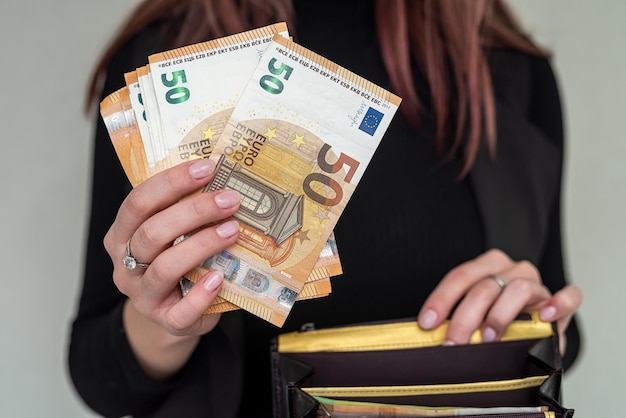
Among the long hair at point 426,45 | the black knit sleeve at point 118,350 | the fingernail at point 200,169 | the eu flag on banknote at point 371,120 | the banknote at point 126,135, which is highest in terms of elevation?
the long hair at point 426,45

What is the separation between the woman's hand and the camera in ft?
2.16

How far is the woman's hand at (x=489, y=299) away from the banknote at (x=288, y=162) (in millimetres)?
231

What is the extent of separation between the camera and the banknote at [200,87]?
0.49 metres

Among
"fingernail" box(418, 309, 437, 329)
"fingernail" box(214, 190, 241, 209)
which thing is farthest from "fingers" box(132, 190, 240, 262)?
"fingernail" box(418, 309, 437, 329)

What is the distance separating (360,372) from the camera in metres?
0.64

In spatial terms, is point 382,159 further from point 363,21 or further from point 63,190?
point 63,190

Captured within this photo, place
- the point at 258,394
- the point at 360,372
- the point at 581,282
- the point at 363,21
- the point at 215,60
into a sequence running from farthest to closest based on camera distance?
the point at 581,282 → the point at 363,21 → the point at 258,394 → the point at 360,372 → the point at 215,60

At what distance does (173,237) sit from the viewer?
1.57 ft

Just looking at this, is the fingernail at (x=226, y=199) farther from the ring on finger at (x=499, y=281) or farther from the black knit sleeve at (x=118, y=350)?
the ring on finger at (x=499, y=281)

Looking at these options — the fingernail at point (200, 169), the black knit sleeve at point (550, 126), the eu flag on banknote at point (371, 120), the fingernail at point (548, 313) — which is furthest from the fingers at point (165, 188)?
the black knit sleeve at point (550, 126)

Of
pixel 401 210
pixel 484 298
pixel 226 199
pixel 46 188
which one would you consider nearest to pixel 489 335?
pixel 484 298

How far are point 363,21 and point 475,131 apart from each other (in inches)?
9.8

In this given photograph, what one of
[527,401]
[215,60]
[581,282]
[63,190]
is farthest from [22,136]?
[581,282]

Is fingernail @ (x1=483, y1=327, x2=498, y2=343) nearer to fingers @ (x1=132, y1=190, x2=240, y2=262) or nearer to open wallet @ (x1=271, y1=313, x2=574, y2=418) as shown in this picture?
open wallet @ (x1=271, y1=313, x2=574, y2=418)
